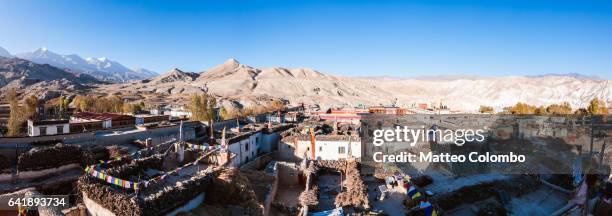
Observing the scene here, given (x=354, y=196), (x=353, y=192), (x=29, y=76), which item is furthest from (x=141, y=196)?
(x=29, y=76)

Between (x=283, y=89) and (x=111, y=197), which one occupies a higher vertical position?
(x=283, y=89)

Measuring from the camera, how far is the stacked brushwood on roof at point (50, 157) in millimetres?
16172

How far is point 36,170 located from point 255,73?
153950 millimetres

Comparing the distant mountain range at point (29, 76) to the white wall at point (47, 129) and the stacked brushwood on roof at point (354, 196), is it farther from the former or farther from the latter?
the stacked brushwood on roof at point (354, 196)

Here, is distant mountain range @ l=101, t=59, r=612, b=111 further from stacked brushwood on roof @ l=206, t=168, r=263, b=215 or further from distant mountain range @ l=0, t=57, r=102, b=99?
stacked brushwood on roof @ l=206, t=168, r=263, b=215

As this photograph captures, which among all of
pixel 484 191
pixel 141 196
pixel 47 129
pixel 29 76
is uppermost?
pixel 29 76

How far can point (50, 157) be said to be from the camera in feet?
55.5

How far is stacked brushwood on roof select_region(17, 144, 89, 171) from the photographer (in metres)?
16.2

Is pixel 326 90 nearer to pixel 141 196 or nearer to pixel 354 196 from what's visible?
pixel 354 196

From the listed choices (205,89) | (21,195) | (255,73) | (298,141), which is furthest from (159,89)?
(21,195)

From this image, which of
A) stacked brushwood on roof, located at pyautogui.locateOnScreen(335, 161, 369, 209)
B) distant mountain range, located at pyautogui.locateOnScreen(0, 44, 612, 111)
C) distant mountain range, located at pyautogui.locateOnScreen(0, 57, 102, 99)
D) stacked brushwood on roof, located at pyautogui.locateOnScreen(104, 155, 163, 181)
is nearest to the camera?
stacked brushwood on roof, located at pyautogui.locateOnScreen(104, 155, 163, 181)

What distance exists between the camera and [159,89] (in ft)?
386

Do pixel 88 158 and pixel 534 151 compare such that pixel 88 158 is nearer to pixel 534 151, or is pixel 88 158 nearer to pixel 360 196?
pixel 360 196

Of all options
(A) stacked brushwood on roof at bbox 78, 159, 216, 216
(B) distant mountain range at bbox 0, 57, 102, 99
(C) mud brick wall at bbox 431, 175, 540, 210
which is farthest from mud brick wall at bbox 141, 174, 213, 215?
(B) distant mountain range at bbox 0, 57, 102, 99
